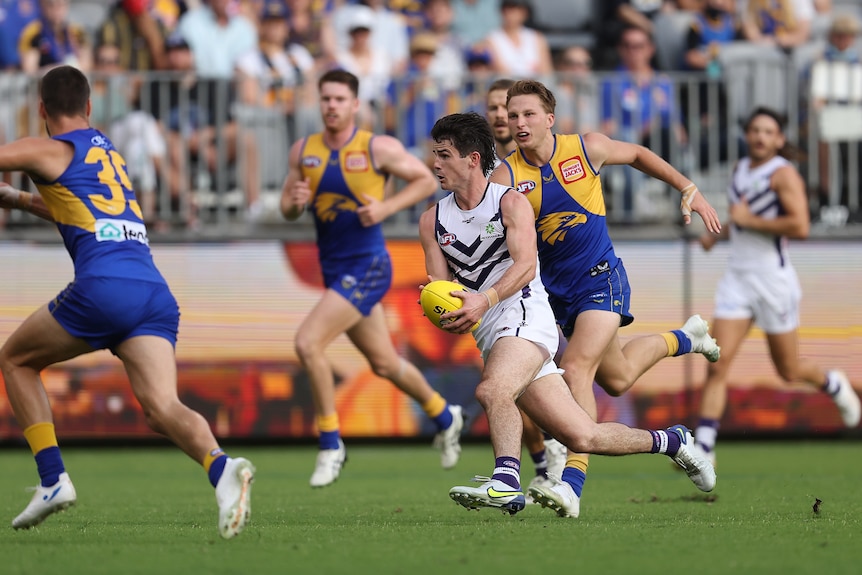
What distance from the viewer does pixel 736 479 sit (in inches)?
422

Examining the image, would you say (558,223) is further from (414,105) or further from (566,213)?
(414,105)

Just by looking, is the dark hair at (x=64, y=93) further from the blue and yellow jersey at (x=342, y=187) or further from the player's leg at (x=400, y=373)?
the player's leg at (x=400, y=373)

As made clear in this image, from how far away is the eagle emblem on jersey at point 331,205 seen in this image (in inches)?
430

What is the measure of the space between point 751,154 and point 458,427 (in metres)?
3.49

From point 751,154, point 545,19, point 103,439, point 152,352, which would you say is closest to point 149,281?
point 152,352

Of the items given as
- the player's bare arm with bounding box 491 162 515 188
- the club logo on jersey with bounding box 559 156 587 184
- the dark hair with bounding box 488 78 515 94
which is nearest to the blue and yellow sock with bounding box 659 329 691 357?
the club logo on jersey with bounding box 559 156 587 184

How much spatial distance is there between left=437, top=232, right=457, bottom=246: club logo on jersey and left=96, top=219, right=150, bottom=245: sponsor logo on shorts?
164 centimetres

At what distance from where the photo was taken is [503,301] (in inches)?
301

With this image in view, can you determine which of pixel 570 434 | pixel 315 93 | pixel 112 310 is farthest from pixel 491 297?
pixel 315 93

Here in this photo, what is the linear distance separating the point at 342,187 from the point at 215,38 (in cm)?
542

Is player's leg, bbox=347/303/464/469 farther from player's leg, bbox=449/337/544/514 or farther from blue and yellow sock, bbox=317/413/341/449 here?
player's leg, bbox=449/337/544/514

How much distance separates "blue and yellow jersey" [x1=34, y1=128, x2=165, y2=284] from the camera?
23.9ft

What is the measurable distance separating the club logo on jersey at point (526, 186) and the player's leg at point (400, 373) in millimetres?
3089

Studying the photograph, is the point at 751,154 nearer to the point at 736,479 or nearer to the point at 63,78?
the point at 736,479
